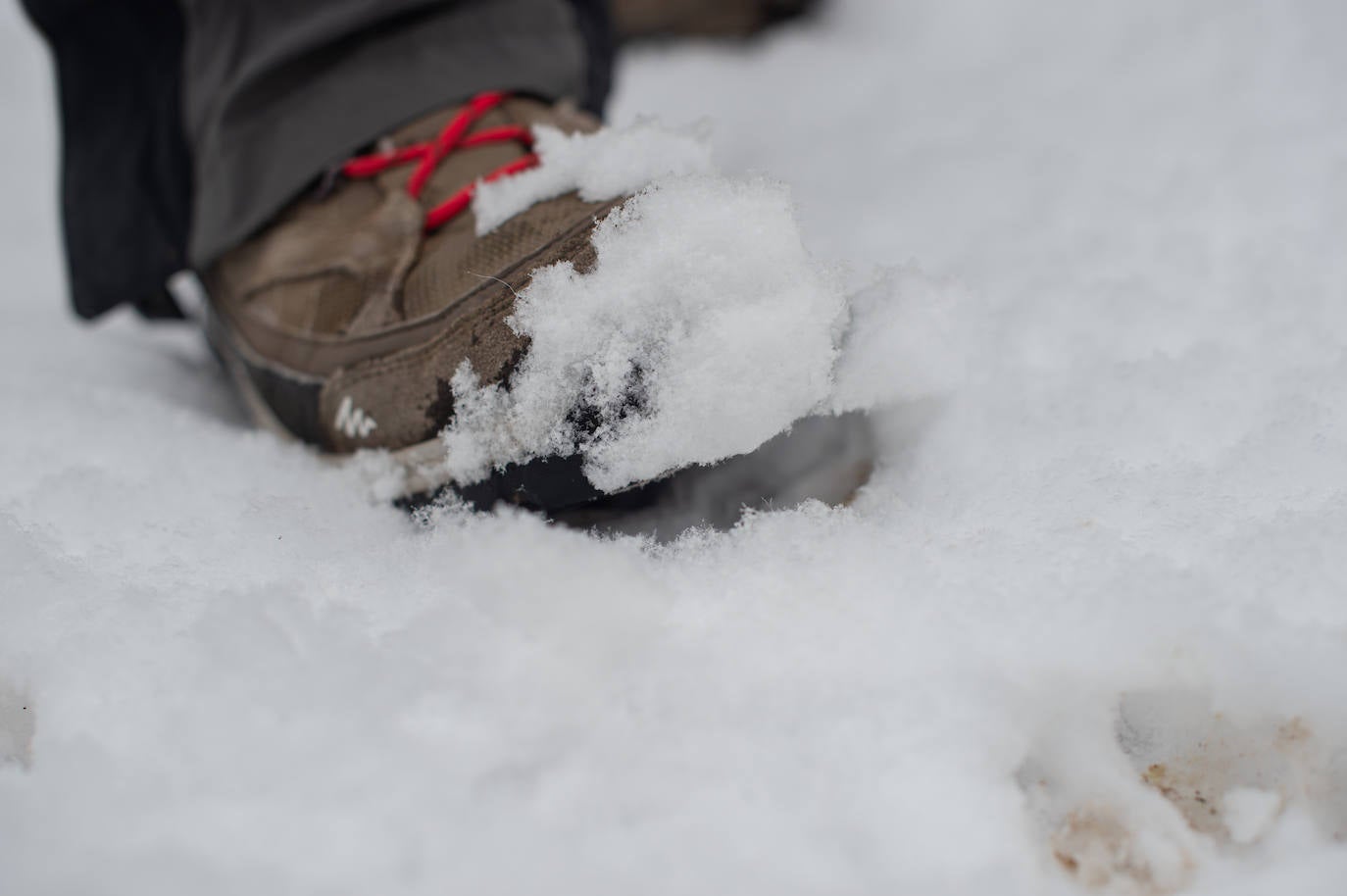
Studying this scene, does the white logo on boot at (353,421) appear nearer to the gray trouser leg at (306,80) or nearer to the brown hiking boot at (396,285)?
the brown hiking boot at (396,285)

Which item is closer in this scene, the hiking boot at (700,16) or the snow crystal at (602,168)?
the snow crystal at (602,168)

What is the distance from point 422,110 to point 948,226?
483 millimetres

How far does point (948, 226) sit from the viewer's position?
2.72 feet

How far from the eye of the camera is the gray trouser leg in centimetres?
73

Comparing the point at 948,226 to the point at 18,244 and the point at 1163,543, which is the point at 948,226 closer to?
the point at 1163,543

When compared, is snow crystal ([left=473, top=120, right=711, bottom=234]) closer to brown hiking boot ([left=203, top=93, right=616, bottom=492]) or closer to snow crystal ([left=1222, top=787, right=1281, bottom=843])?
brown hiking boot ([left=203, top=93, right=616, bottom=492])

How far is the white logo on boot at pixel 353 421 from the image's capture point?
59cm

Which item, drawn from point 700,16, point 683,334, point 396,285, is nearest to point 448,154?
point 396,285

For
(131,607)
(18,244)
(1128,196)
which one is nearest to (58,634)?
(131,607)

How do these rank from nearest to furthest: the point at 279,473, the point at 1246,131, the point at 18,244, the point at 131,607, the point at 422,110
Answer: the point at 131,607 → the point at 279,473 → the point at 422,110 → the point at 1246,131 → the point at 18,244

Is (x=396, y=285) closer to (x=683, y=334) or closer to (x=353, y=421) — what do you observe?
(x=353, y=421)

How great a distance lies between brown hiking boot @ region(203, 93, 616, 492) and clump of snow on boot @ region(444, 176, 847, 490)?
0.03m

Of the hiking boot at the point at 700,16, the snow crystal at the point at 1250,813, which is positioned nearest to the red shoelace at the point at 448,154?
the snow crystal at the point at 1250,813

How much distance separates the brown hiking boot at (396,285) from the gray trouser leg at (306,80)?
0.06 feet
